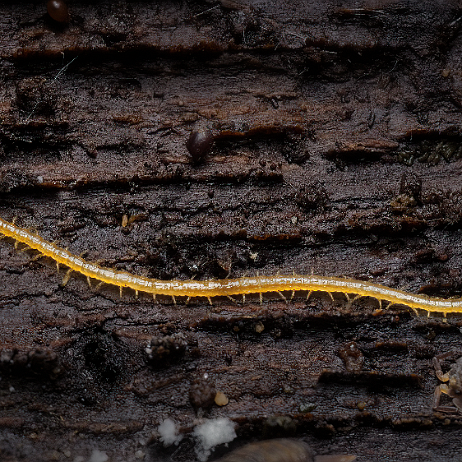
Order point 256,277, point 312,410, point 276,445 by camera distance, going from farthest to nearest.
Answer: point 256,277 < point 312,410 < point 276,445

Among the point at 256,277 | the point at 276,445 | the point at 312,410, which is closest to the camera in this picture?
the point at 276,445

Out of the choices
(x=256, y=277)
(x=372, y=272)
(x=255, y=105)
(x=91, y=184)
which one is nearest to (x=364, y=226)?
(x=372, y=272)

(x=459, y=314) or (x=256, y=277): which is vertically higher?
(x=256, y=277)

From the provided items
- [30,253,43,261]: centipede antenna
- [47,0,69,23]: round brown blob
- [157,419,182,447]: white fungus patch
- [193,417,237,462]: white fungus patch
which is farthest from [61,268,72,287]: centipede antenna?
[47,0,69,23]: round brown blob

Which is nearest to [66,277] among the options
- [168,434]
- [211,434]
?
[168,434]

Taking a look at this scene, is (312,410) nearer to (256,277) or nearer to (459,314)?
(256,277)

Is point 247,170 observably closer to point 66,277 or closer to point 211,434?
point 66,277
